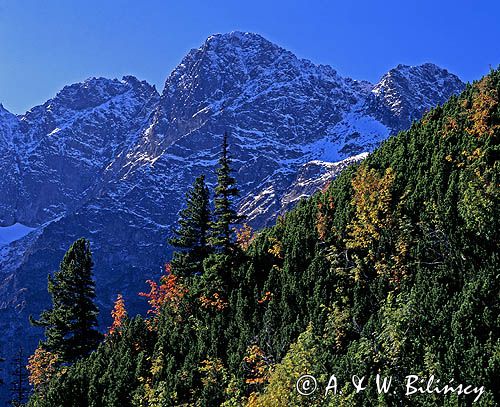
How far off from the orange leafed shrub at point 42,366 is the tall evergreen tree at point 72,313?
14.3 inches

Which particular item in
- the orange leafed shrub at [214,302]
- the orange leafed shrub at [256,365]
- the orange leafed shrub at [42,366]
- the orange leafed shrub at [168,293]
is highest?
the orange leafed shrub at [168,293]

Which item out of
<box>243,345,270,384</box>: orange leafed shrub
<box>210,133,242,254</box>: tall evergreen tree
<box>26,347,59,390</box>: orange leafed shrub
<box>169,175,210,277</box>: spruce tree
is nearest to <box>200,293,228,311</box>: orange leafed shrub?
<box>210,133,242,254</box>: tall evergreen tree

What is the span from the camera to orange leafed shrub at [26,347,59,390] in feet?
118

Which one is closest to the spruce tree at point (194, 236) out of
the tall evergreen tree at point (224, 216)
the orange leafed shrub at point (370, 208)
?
the tall evergreen tree at point (224, 216)

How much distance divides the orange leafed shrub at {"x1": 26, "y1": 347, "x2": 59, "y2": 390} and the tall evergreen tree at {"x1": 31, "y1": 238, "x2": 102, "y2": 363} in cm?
36

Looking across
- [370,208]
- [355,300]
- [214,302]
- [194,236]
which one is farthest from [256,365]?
[194,236]

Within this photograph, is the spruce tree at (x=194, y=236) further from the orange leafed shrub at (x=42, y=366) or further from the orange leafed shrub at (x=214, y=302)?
the orange leafed shrub at (x=214, y=302)

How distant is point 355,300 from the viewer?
21.0 meters

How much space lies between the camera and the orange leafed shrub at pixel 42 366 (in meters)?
35.9

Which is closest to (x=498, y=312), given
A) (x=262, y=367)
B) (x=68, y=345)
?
(x=262, y=367)

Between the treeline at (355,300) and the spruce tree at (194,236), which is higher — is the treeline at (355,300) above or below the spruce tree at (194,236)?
below

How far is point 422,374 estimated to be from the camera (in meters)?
15.5

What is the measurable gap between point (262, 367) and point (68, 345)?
67.0 ft

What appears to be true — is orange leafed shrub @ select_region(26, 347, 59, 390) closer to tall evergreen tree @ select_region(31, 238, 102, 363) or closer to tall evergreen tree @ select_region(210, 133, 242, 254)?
tall evergreen tree @ select_region(31, 238, 102, 363)
